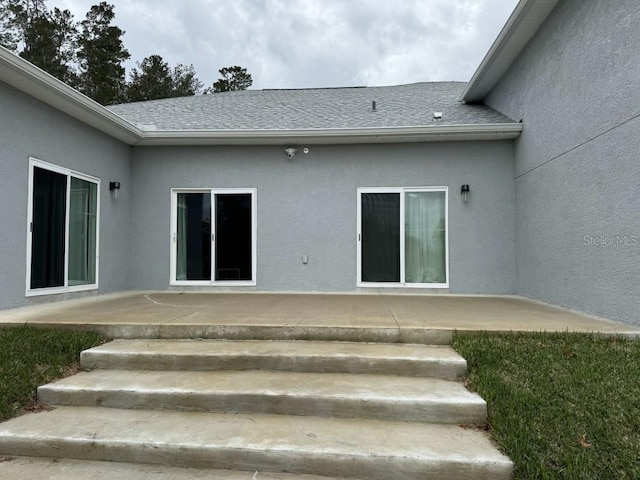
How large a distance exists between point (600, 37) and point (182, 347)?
609cm

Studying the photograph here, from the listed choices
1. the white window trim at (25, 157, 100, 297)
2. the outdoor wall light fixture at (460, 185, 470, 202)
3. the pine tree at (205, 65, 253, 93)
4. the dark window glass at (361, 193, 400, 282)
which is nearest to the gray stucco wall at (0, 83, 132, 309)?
the white window trim at (25, 157, 100, 297)

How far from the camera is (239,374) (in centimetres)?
351

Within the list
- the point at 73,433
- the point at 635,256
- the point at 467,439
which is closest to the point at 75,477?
the point at 73,433

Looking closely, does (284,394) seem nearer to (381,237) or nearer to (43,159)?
(381,237)

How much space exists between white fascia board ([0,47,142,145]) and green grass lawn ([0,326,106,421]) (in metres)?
3.19

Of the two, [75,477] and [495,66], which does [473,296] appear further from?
[75,477]

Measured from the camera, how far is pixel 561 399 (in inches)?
113

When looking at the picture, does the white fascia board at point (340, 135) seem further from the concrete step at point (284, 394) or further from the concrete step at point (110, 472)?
the concrete step at point (110, 472)

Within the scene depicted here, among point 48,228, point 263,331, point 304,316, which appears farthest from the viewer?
point 48,228

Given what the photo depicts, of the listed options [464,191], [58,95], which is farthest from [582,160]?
[58,95]

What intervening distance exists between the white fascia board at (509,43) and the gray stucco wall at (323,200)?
157cm

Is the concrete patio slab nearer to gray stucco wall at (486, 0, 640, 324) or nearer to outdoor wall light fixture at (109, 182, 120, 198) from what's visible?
gray stucco wall at (486, 0, 640, 324)

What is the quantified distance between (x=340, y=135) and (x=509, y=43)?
3.31 meters

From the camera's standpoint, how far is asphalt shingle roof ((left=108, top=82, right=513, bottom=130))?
809cm
